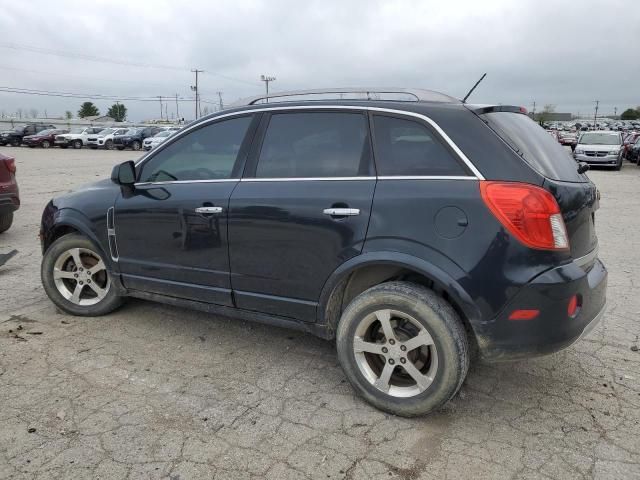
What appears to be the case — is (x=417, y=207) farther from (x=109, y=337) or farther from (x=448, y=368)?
(x=109, y=337)

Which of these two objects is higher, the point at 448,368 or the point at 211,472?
the point at 448,368

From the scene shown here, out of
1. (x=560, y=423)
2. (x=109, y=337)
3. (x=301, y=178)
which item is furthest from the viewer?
(x=109, y=337)

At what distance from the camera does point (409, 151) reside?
3055mm

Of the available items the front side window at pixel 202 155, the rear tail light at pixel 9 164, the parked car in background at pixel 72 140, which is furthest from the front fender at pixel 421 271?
the parked car in background at pixel 72 140

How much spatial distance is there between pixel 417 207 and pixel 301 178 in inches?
32.0

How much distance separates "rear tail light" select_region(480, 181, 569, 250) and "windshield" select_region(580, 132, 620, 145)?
924 inches

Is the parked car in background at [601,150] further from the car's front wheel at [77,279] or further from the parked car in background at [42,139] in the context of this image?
the parked car in background at [42,139]

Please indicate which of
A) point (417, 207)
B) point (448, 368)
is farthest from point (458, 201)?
point (448, 368)

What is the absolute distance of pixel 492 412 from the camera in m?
3.13

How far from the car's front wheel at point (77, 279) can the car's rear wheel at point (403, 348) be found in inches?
90.1

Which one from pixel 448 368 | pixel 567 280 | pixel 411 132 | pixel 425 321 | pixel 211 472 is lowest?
pixel 211 472

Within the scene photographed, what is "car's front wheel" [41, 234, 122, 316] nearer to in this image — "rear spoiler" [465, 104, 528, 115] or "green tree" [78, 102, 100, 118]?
"rear spoiler" [465, 104, 528, 115]

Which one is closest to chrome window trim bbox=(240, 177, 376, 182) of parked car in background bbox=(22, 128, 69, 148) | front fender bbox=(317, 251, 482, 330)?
front fender bbox=(317, 251, 482, 330)

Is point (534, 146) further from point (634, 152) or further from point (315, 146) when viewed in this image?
point (634, 152)
